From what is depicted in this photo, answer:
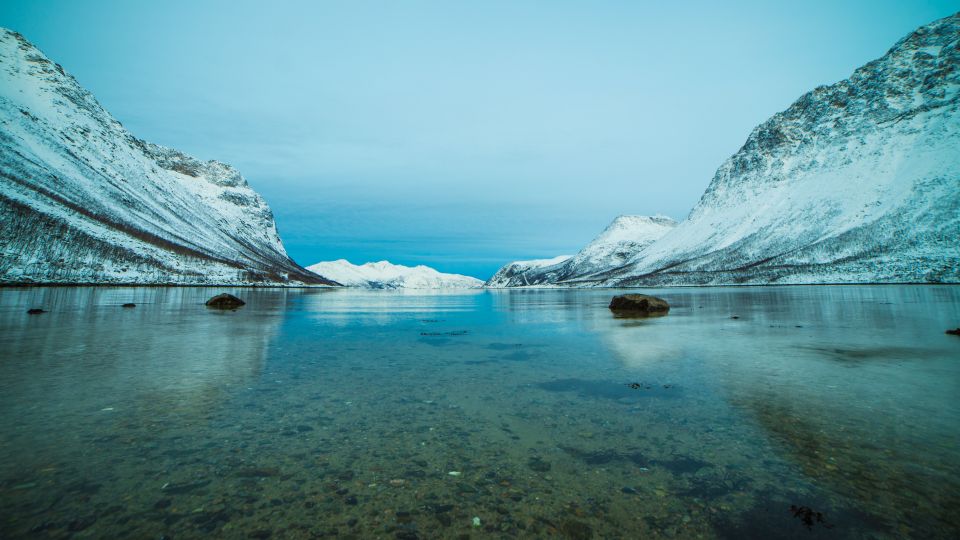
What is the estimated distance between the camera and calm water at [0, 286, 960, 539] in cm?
547

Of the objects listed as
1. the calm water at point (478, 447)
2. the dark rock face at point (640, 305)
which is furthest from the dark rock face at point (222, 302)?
the dark rock face at point (640, 305)

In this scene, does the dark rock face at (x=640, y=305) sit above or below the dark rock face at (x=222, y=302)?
below

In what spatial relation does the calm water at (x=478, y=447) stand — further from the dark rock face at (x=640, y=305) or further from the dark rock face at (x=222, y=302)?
the dark rock face at (x=222, y=302)

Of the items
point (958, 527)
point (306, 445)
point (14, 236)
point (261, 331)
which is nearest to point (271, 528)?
point (306, 445)

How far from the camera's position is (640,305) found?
144 feet

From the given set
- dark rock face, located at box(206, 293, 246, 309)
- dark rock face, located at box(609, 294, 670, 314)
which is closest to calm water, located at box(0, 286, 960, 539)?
dark rock face, located at box(609, 294, 670, 314)

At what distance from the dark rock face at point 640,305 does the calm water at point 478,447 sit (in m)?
26.7

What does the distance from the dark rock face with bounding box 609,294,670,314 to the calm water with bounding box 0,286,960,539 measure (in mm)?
26708

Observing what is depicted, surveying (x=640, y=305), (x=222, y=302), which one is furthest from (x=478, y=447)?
(x=222, y=302)

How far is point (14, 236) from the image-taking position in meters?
132

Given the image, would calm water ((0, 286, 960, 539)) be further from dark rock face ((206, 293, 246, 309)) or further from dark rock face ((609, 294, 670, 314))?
dark rock face ((206, 293, 246, 309))

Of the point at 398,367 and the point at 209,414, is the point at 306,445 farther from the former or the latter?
the point at 398,367

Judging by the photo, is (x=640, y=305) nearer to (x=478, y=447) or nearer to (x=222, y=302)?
(x=478, y=447)

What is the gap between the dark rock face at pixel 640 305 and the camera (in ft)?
141
